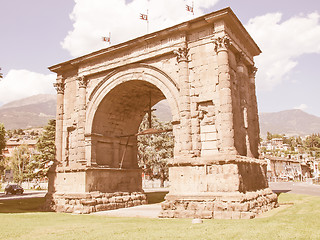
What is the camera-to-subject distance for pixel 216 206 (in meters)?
11.6

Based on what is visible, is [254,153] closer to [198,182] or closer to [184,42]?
[198,182]

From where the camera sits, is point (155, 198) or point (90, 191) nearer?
point (90, 191)

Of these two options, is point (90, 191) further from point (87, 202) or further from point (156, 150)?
point (156, 150)

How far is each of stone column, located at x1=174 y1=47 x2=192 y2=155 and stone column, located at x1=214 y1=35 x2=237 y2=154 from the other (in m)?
1.45

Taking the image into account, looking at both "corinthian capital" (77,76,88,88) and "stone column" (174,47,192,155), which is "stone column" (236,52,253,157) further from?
"corinthian capital" (77,76,88,88)

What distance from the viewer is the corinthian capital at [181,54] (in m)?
14.0

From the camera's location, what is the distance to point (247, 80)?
16.1m

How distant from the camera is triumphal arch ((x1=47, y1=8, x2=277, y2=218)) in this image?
1233 cm

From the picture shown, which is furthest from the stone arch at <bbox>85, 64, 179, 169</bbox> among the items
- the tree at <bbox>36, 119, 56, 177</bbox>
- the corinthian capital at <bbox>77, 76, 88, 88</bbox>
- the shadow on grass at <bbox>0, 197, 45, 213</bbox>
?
the tree at <bbox>36, 119, 56, 177</bbox>

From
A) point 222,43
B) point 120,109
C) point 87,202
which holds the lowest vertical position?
point 87,202

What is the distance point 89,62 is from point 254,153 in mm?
10811

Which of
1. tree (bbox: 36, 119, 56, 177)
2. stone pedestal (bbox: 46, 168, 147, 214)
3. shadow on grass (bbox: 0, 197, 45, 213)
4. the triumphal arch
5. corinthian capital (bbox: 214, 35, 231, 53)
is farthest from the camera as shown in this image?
tree (bbox: 36, 119, 56, 177)

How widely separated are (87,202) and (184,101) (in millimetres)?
7308

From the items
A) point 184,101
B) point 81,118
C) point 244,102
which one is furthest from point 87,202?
point 244,102
